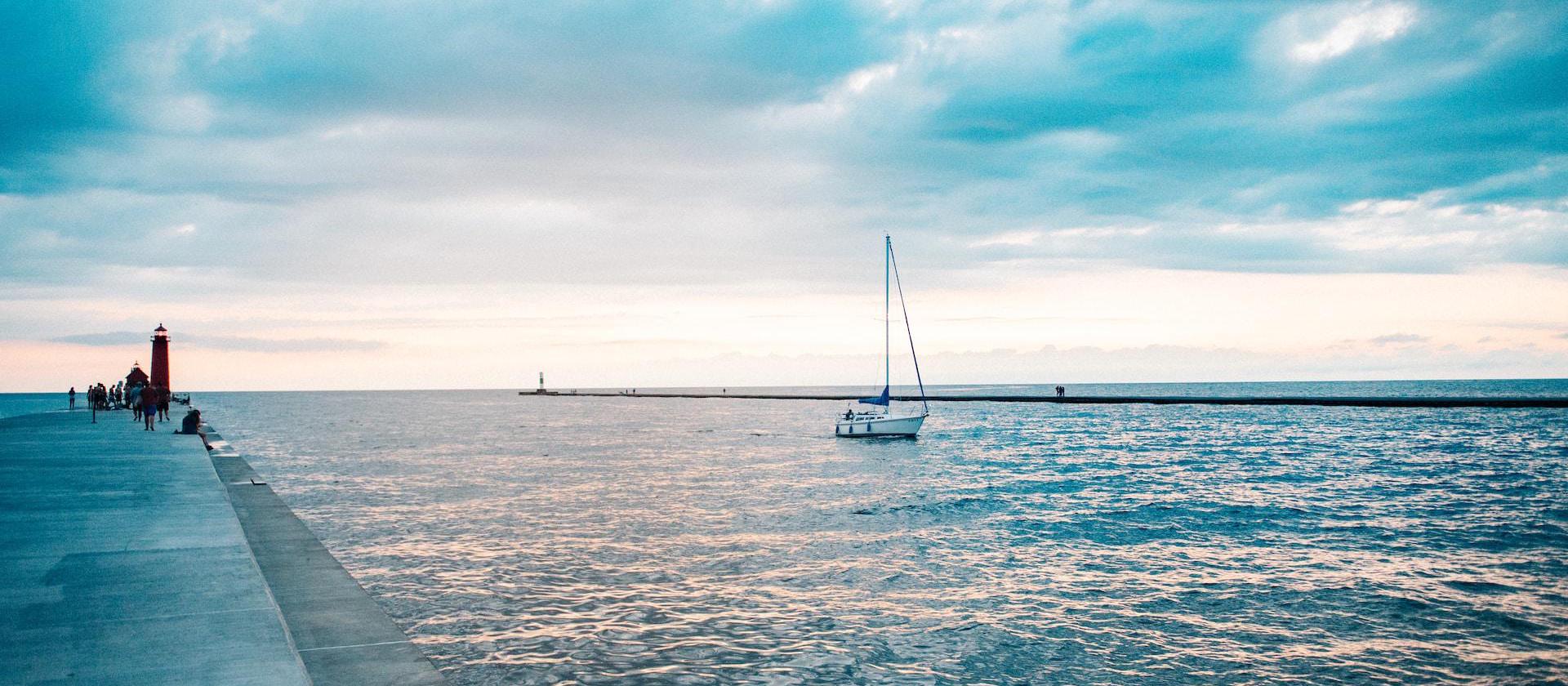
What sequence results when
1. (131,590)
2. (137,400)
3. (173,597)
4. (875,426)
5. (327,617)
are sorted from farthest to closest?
1. (875,426)
2. (137,400)
3. (327,617)
4. (131,590)
5. (173,597)

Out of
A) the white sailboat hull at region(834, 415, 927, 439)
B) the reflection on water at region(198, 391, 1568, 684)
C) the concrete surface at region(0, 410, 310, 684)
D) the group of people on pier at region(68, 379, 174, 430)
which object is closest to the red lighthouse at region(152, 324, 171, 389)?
the group of people on pier at region(68, 379, 174, 430)

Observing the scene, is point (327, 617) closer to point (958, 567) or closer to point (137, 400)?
point (958, 567)

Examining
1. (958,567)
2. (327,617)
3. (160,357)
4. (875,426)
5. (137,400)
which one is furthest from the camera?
(160,357)

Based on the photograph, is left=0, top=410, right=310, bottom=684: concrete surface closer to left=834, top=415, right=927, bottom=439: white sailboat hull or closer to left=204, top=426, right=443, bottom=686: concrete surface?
left=204, top=426, right=443, bottom=686: concrete surface

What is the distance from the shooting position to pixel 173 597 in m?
9.73

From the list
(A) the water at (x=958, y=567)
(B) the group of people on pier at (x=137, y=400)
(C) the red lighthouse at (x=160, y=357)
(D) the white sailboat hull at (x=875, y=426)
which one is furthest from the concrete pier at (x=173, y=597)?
(C) the red lighthouse at (x=160, y=357)

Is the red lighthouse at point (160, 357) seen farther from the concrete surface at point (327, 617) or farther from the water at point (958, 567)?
the concrete surface at point (327, 617)

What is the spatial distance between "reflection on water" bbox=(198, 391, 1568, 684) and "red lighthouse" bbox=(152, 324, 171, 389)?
39.7 m

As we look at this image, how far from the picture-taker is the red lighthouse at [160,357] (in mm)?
76375

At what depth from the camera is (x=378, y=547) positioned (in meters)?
19.9

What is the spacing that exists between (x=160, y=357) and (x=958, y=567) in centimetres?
7836

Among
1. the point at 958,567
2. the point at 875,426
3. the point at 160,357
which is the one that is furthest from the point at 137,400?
the point at 958,567

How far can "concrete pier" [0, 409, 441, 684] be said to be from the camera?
769 centimetres

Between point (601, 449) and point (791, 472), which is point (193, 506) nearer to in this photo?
point (791, 472)
